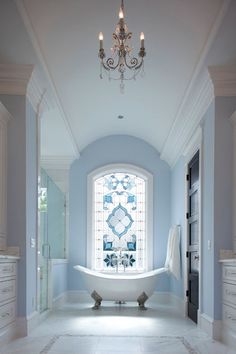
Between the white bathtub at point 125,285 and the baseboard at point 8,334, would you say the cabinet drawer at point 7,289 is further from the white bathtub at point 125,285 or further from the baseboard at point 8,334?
the white bathtub at point 125,285

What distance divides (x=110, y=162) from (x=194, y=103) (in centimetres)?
401

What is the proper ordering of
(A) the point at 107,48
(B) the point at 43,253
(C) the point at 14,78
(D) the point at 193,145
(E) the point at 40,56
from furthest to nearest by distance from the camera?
(B) the point at 43,253 → (D) the point at 193,145 → (A) the point at 107,48 → (C) the point at 14,78 → (E) the point at 40,56

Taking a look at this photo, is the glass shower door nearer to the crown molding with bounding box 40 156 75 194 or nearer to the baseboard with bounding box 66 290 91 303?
the crown molding with bounding box 40 156 75 194

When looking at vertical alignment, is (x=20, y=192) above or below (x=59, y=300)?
above

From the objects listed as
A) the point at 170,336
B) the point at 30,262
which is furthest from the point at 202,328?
the point at 30,262

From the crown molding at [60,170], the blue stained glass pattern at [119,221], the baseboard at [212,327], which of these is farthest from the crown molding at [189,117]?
the baseboard at [212,327]

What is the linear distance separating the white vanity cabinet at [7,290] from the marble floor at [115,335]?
10.1 inches

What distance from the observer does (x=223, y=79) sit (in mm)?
5430

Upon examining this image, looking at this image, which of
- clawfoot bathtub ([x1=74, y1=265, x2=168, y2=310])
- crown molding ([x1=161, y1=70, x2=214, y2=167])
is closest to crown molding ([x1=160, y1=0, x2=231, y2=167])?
crown molding ([x1=161, y1=70, x2=214, y2=167])

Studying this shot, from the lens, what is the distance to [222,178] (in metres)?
5.51

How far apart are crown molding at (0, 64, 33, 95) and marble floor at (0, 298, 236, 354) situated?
253 centimetres

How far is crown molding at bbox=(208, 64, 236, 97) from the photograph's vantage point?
534 cm

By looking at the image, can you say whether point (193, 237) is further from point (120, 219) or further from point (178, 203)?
point (120, 219)

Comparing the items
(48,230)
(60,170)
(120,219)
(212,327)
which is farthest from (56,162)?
(212,327)
